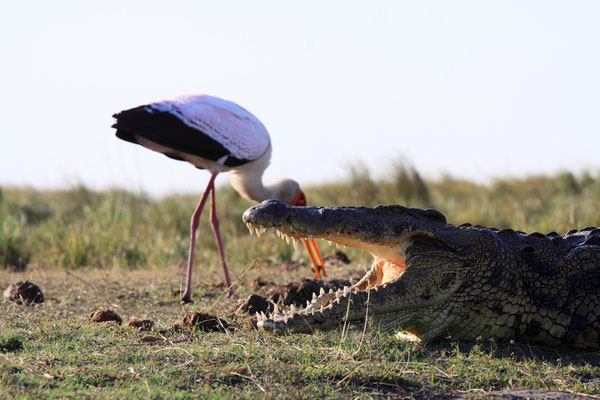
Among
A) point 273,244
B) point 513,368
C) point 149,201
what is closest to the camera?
point 513,368

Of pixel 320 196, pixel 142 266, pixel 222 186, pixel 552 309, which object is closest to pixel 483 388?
pixel 552 309

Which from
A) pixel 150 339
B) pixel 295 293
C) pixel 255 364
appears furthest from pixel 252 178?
pixel 255 364

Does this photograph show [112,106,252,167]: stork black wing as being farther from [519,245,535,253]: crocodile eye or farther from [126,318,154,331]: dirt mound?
[519,245,535,253]: crocodile eye

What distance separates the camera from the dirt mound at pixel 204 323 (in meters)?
4.59

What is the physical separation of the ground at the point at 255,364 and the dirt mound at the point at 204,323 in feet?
0.17

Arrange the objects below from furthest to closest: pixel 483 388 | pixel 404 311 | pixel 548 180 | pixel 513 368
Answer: pixel 548 180 < pixel 404 311 < pixel 513 368 < pixel 483 388

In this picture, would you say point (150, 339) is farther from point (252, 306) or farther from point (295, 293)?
point (295, 293)

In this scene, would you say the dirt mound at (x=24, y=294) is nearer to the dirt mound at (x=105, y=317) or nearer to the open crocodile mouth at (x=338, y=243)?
the dirt mound at (x=105, y=317)

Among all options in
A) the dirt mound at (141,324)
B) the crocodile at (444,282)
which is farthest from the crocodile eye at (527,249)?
the dirt mound at (141,324)

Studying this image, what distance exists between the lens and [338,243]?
4.34 metres

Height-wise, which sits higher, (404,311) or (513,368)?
(404,311)

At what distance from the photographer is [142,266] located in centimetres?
838

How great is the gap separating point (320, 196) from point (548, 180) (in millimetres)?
6308

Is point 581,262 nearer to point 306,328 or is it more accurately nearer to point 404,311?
point 404,311
